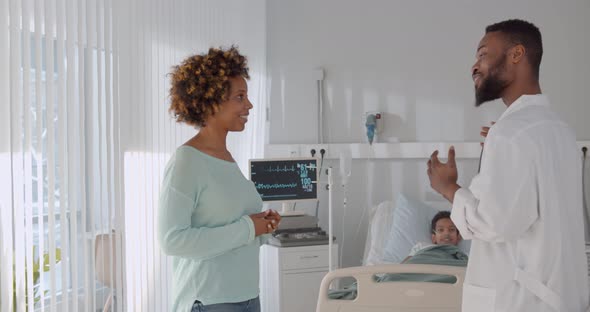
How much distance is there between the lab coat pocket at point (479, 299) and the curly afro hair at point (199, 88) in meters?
0.91

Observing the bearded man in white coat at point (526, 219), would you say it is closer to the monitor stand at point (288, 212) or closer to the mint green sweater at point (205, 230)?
the mint green sweater at point (205, 230)

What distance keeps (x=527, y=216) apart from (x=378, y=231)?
8.32 feet

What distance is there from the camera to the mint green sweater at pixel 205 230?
5.86 feet

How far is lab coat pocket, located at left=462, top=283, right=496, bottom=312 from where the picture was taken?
5.21 ft

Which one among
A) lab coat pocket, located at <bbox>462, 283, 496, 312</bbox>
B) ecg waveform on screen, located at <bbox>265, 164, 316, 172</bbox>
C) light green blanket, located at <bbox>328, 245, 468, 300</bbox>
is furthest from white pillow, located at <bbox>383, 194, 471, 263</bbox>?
lab coat pocket, located at <bbox>462, 283, 496, 312</bbox>

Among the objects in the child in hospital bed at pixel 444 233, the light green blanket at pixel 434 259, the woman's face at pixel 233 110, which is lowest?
Answer: the light green blanket at pixel 434 259

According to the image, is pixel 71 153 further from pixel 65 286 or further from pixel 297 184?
pixel 297 184

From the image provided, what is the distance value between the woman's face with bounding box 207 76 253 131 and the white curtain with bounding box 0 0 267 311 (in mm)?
671

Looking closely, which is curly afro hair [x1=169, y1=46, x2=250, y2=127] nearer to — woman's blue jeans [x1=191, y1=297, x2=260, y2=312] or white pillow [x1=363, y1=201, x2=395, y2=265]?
woman's blue jeans [x1=191, y1=297, x2=260, y2=312]

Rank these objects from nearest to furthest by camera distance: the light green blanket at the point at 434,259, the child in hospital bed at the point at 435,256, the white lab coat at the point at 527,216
Result: the white lab coat at the point at 527,216 < the child in hospital bed at the point at 435,256 < the light green blanket at the point at 434,259

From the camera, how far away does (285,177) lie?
3.81m

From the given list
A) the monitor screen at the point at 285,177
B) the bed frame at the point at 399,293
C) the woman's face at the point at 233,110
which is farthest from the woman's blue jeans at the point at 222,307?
the monitor screen at the point at 285,177

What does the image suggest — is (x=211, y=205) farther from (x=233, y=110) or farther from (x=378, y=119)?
(x=378, y=119)

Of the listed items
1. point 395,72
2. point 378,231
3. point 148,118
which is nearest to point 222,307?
point 148,118
